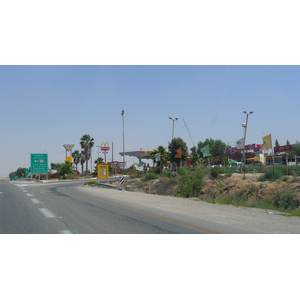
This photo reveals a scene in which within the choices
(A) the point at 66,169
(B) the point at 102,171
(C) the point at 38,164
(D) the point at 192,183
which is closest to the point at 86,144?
(A) the point at 66,169

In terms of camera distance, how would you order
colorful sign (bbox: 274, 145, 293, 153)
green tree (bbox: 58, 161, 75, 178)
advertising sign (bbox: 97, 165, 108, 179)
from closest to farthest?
advertising sign (bbox: 97, 165, 108, 179) < colorful sign (bbox: 274, 145, 293, 153) < green tree (bbox: 58, 161, 75, 178)

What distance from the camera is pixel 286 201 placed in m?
18.1

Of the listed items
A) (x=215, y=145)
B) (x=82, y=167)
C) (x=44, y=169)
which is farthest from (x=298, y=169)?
(x=215, y=145)

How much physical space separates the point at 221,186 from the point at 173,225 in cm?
1802

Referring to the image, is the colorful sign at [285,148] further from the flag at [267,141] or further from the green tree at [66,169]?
the flag at [267,141]

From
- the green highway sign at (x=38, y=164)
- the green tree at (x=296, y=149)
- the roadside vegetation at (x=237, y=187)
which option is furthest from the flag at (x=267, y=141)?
the green tree at (x=296, y=149)

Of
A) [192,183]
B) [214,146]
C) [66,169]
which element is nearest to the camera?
[192,183]

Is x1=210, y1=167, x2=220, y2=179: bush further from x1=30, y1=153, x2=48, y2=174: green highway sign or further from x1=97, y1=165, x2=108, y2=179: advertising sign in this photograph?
x1=30, y1=153, x2=48, y2=174: green highway sign

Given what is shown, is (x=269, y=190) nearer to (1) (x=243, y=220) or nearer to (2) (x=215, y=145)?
(1) (x=243, y=220)

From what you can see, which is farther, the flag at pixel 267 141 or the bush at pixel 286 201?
the flag at pixel 267 141

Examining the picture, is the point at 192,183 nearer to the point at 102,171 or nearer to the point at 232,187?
the point at 232,187

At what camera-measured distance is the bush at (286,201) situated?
1759 centimetres

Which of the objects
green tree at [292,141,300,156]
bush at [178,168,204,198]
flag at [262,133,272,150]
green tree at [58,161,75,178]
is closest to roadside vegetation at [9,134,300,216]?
bush at [178,168,204,198]

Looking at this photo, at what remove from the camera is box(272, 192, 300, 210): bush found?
57.7 feet
